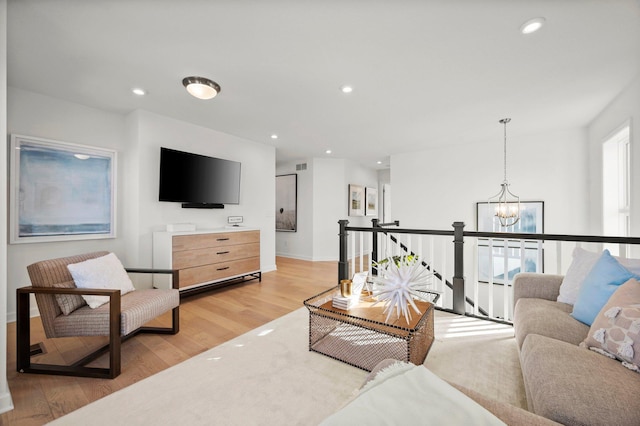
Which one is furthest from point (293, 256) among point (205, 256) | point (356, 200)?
point (205, 256)

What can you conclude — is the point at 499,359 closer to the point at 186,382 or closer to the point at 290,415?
the point at 290,415

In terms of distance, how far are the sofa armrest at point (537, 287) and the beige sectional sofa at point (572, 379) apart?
1.58ft

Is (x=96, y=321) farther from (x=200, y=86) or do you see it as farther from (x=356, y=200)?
(x=356, y=200)

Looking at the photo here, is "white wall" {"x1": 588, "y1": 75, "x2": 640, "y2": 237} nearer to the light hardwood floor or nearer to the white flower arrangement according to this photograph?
the white flower arrangement

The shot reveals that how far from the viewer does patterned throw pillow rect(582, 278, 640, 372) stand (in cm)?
108

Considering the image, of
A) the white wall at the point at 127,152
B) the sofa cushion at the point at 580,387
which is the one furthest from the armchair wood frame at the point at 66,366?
the sofa cushion at the point at 580,387

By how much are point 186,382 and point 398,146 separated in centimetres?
482

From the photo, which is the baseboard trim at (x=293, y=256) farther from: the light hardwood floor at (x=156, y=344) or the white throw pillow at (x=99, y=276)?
the white throw pillow at (x=99, y=276)

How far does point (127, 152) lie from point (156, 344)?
2513 millimetres

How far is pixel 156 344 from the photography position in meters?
2.24

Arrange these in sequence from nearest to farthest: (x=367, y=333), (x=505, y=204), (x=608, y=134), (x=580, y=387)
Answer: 1. (x=580, y=387)
2. (x=367, y=333)
3. (x=608, y=134)
4. (x=505, y=204)

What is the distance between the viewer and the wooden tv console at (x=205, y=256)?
126 inches

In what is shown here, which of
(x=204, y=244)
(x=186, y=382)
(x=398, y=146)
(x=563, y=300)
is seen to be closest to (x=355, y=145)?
(x=398, y=146)

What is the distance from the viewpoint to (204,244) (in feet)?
11.5
